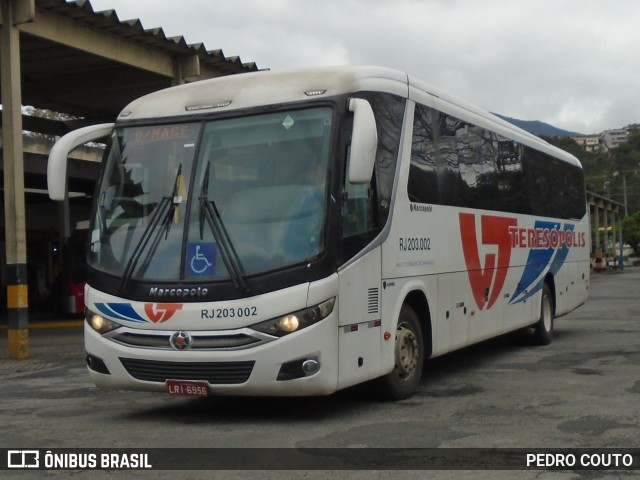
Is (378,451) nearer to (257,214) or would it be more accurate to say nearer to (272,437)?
(272,437)

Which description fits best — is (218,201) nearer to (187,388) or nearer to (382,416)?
(187,388)

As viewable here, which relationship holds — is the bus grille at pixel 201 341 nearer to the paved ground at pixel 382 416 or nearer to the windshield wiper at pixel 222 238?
the windshield wiper at pixel 222 238

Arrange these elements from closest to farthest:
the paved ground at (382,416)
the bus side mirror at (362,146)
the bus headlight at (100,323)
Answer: the paved ground at (382,416)
the bus side mirror at (362,146)
the bus headlight at (100,323)

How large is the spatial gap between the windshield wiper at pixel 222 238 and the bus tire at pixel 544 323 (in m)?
7.83

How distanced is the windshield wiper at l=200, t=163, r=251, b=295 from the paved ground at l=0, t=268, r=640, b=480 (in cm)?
128

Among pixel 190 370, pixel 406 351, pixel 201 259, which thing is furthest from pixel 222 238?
pixel 406 351

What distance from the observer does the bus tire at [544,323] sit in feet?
48.9

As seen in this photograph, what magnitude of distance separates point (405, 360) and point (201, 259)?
2506 mm

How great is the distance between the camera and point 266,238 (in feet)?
26.7

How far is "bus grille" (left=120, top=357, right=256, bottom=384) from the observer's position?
802 centimetres

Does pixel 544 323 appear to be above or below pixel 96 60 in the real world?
below

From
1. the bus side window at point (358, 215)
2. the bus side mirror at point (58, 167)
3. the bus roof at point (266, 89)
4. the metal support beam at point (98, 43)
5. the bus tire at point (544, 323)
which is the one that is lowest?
the bus tire at point (544, 323)

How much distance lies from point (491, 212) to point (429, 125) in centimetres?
247

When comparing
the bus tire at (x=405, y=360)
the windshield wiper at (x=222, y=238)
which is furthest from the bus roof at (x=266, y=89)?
the bus tire at (x=405, y=360)
